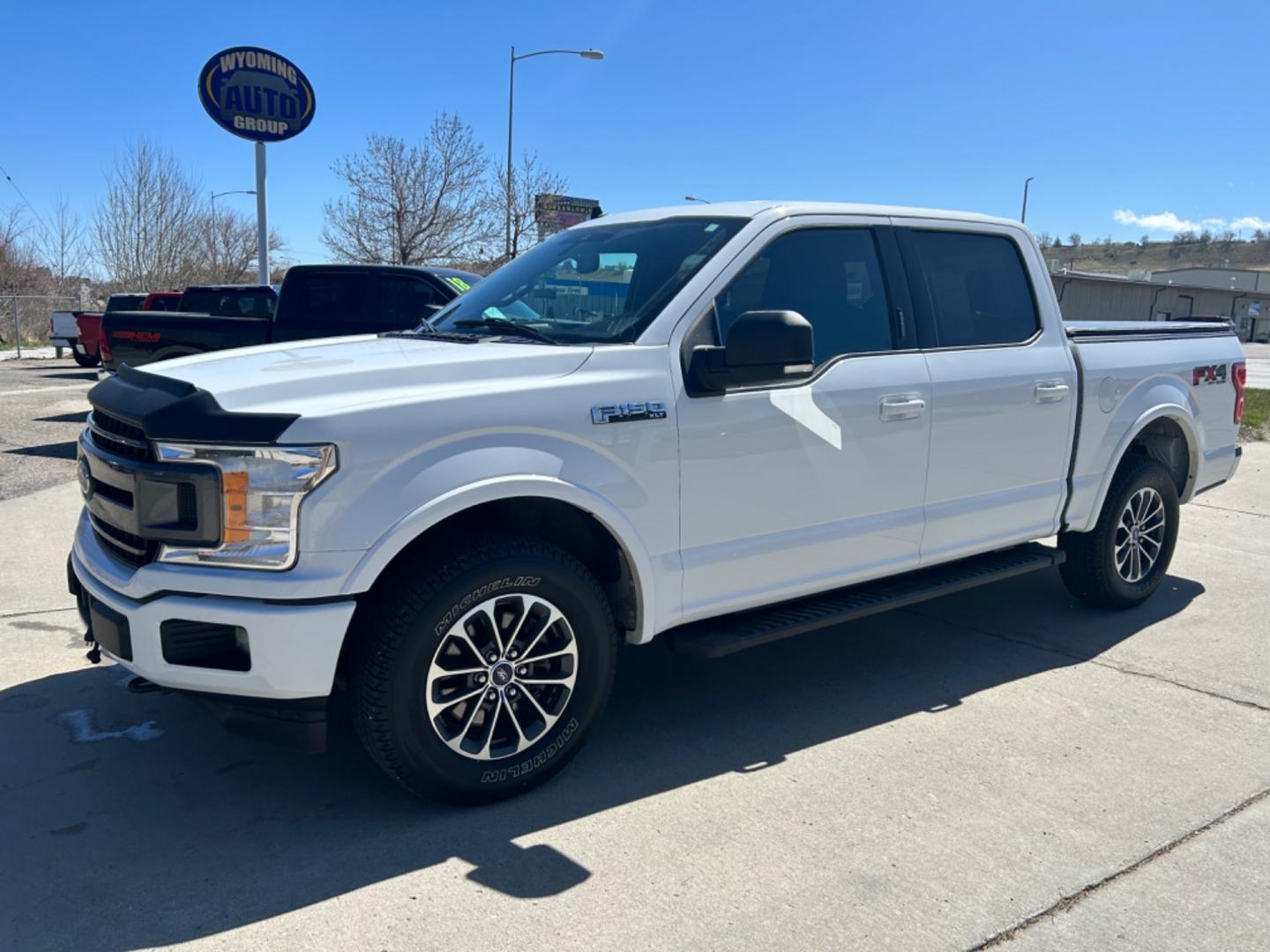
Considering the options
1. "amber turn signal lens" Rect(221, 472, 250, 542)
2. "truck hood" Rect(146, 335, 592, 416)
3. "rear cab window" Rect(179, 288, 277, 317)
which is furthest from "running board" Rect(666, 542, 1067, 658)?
"rear cab window" Rect(179, 288, 277, 317)

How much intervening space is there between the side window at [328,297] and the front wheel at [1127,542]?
668 centimetres

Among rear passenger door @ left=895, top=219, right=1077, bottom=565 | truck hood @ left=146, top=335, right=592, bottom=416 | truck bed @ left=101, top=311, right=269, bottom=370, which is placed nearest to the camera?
truck hood @ left=146, top=335, right=592, bottom=416

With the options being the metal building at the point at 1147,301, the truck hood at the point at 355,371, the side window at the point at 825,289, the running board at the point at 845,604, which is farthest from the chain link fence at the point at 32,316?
the metal building at the point at 1147,301

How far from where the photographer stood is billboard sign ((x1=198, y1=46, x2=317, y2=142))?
15031mm

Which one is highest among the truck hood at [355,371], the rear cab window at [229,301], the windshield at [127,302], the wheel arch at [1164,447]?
the windshield at [127,302]

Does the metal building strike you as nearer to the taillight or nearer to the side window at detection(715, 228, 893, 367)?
the taillight

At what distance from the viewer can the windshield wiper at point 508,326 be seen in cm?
394

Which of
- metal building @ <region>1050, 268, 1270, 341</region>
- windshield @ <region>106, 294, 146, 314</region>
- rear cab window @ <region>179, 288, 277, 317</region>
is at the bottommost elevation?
rear cab window @ <region>179, 288, 277, 317</region>

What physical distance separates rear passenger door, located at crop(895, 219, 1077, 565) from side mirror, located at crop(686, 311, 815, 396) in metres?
1.05

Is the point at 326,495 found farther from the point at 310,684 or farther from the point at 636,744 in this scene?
the point at 636,744

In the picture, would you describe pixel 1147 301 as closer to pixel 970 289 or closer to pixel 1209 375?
pixel 1209 375

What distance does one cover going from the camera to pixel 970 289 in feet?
16.2

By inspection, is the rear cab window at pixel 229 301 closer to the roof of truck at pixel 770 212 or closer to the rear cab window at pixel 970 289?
the roof of truck at pixel 770 212

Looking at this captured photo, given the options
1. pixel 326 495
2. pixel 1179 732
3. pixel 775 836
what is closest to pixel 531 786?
pixel 775 836
